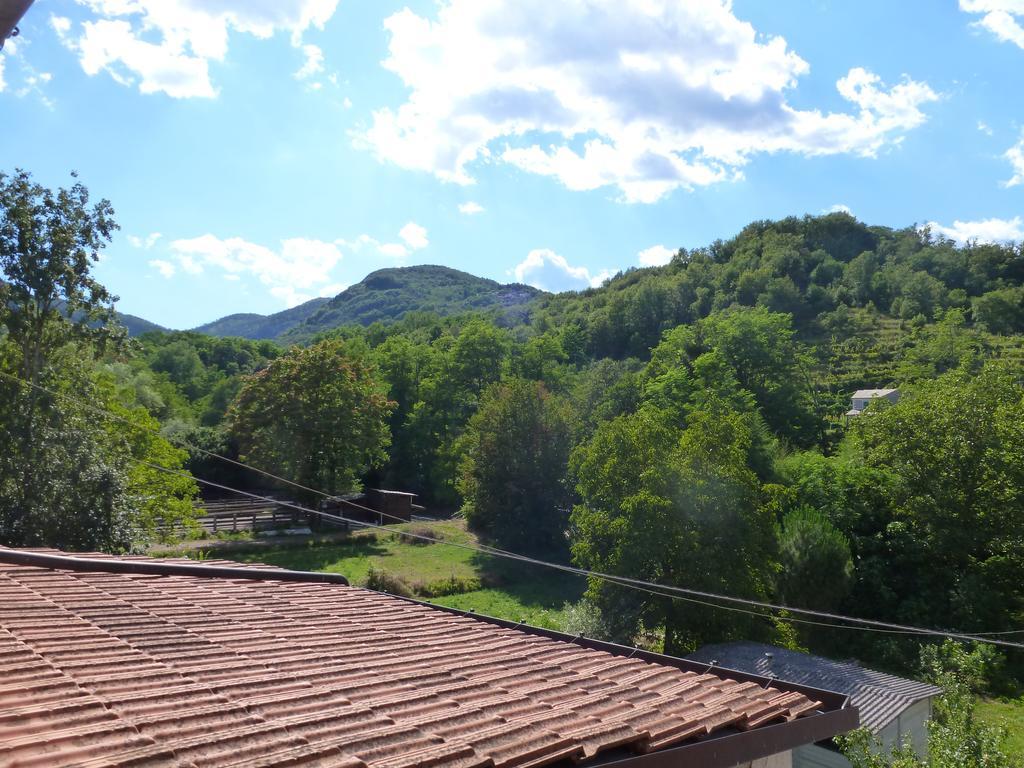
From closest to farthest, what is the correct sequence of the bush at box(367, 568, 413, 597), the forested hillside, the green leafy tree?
1. the forested hillside
2. the green leafy tree
3. the bush at box(367, 568, 413, 597)

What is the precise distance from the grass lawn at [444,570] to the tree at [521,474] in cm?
189

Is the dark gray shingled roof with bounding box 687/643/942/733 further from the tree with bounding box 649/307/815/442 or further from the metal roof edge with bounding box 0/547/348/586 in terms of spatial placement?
the tree with bounding box 649/307/815/442

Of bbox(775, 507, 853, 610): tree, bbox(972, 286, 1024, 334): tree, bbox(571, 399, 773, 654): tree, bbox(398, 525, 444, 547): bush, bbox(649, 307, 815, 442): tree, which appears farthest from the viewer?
bbox(972, 286, 1024, 334): tree

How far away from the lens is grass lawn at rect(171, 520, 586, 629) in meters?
25.5

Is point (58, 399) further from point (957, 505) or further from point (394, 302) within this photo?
point (394, 302)

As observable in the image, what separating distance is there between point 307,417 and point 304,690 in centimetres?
3139

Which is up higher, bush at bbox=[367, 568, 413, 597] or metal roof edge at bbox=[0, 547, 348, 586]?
metal roof edge at bbox=[0, 547, 348, 586]

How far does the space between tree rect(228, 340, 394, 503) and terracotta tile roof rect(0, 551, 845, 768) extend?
28415mm

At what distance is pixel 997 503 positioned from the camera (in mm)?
23484

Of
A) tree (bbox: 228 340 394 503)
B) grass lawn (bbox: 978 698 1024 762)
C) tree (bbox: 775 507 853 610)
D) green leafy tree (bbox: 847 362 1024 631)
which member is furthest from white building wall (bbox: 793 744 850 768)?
tree (bbox: 228 340 394 503)

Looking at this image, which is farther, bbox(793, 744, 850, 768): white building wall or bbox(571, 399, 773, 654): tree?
bbox(571, 399, 773, 654): tree

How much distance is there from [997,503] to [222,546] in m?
27.7

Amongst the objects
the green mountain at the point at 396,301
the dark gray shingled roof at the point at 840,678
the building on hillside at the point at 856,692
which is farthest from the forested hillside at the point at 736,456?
the green mountain at the point at 396,301

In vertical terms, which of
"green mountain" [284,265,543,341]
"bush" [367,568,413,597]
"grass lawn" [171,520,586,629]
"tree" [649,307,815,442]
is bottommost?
"grass lawn" [171,520,586,629]
